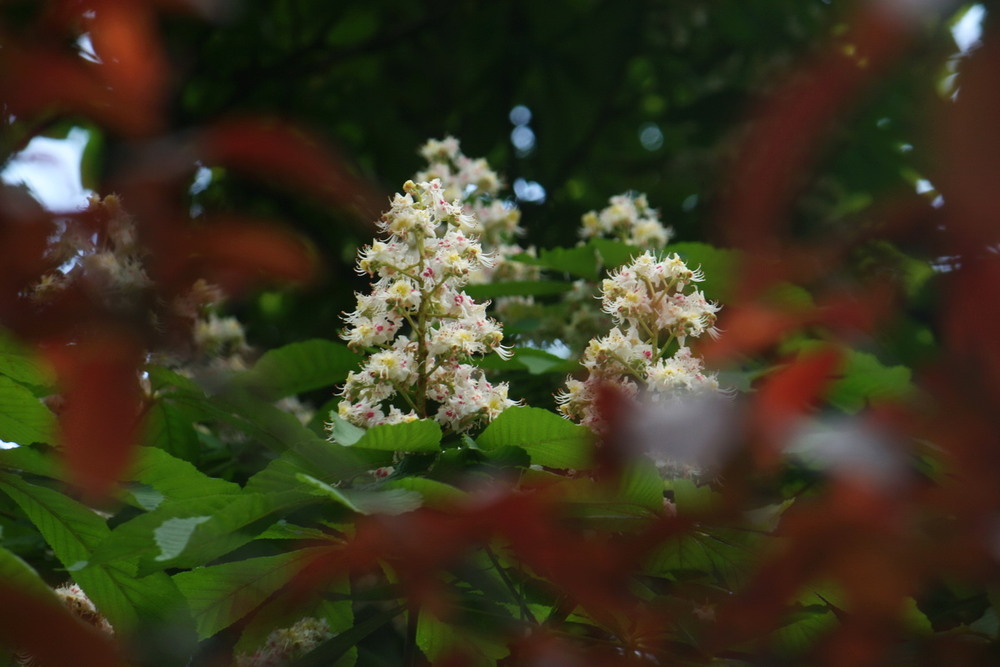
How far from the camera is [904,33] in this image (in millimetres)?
493

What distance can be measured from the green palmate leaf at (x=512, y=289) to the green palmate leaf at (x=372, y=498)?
1.02 m

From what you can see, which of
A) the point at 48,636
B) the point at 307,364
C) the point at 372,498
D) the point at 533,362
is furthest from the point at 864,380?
the point at 48,636

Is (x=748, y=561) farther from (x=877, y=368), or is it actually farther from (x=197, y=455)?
A: (x=197, y=455)

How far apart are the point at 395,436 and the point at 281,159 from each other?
2.01 feet

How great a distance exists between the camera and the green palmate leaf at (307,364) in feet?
5.67

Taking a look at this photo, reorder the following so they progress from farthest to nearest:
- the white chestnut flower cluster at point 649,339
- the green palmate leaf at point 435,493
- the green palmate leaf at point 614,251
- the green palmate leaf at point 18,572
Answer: the green palmate leaf at point 614,251 < the white chestnut flower cluster at point 649,339 < the green palmate leaf at point 435,493 < the green palmate leaf at point 18,572

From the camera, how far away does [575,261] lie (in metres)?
2.17

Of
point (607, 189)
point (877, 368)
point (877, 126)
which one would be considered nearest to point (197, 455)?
point (877, 368)

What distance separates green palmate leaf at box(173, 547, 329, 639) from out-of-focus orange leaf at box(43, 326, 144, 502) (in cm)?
77

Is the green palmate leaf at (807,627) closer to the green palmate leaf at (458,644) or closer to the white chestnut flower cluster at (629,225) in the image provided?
the green palmate leaf at (458,644)

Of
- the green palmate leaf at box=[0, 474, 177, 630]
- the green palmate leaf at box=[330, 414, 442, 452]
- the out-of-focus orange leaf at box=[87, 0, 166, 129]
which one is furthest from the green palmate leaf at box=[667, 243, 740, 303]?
the out-of-focus orange leaf at box=[87, 0, 166, 129]

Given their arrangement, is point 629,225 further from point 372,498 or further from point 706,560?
point 372,498

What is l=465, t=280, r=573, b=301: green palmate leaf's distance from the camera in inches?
80.7

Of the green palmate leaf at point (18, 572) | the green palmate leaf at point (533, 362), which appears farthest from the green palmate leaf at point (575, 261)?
the green palmate leaf at point (18, 572)
